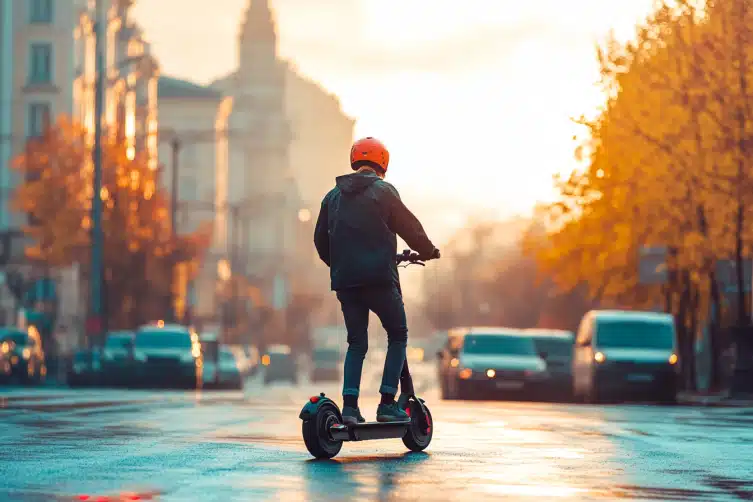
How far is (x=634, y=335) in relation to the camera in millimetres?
36812

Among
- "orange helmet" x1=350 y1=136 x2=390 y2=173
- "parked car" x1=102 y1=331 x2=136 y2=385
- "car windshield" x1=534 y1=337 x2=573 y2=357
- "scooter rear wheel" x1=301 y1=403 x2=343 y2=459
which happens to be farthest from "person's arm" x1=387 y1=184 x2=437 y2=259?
"car windshield" x1=534 y1=337 x2=573 y2=357

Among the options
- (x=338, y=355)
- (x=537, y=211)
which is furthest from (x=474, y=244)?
(x=537, y=211)

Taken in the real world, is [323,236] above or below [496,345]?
above

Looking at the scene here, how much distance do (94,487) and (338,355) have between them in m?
87.3

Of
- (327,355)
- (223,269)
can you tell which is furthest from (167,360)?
(223,269)

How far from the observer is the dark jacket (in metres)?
12.1

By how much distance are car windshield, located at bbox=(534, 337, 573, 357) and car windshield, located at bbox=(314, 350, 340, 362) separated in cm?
4782

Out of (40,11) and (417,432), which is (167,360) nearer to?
(417,432)

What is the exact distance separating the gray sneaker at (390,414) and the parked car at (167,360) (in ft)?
103

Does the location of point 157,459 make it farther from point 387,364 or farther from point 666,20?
point 666,20

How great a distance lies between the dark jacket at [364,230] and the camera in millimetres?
12078

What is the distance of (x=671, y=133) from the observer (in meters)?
37.6

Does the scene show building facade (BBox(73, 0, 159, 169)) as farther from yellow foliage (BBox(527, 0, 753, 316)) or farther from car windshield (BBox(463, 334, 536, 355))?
car windshield (BBox(463, 334, 536, 355))

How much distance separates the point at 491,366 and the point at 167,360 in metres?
9.19
